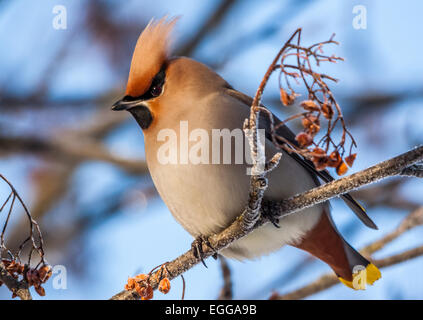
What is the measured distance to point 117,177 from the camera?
611cm

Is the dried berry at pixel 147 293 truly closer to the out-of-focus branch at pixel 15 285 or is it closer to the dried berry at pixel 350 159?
the out-of-focus branch at pixel 15 285

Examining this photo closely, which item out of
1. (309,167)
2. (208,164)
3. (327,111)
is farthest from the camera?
(309,167)

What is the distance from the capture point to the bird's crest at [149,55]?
10.3ft

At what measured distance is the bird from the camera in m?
2.91

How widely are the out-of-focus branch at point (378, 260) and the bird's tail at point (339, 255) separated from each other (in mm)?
74

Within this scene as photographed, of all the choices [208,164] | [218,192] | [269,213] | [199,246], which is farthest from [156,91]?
[269,213]

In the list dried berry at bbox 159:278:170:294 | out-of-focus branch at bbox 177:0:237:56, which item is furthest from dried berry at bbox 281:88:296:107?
out-of-focus branch at bbox 177:0:237:56

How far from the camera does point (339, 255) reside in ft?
11.2

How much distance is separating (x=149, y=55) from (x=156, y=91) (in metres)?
0.19

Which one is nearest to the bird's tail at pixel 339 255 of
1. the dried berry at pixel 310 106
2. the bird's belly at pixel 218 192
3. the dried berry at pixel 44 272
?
the bird's belly at pixel 218 192

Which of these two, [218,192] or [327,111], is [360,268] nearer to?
[218,192]

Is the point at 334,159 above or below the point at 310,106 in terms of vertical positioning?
below

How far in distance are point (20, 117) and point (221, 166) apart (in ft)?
11.5
